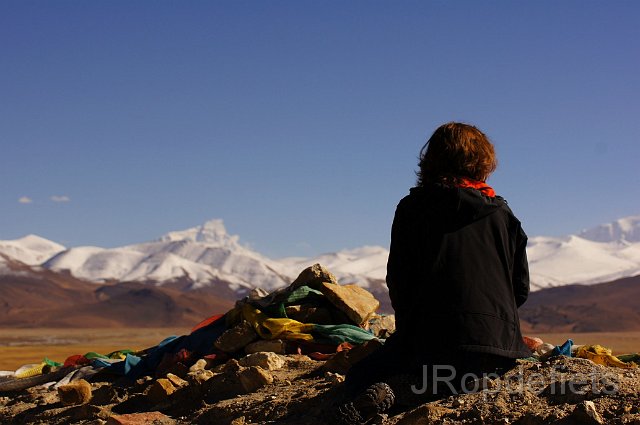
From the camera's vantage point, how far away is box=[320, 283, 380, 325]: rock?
648 cm

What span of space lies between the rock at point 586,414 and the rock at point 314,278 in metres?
3.57

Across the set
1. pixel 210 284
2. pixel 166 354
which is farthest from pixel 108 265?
pixel 166 354

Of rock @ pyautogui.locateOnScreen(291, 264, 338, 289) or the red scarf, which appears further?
rock @ pyautogui.locateOnScreen(291, 264, 338, 289)

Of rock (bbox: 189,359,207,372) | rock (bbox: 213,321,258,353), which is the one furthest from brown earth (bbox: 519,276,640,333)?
rock (bbox: 189,359,207,372)

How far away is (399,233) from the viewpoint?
12.5 ft

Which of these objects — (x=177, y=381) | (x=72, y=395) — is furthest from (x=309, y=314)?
(x=72, y=395)

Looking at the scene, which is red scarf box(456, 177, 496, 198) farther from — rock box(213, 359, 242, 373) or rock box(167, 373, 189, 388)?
rock box(167, 373, 189, 388)

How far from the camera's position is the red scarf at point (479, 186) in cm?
382

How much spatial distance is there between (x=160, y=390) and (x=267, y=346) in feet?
3.23

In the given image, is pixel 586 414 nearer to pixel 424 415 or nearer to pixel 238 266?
pixel 424 415

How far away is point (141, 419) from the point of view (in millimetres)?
4715

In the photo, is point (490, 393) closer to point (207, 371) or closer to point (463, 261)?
point (463, 261)

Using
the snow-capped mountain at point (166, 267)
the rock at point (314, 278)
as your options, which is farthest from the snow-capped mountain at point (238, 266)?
the rock at point (314, 278)

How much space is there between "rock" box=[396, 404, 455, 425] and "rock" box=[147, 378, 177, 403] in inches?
82.5
